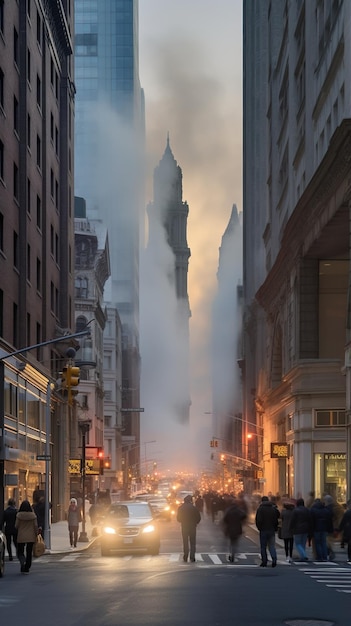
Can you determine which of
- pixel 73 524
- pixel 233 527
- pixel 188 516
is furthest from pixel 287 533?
pixel 73 524

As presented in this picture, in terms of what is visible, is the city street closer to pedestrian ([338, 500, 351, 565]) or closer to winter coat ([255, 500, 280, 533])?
pedestrian ([338, 500, 351, 565])

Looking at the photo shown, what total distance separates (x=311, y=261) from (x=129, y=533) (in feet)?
87.2

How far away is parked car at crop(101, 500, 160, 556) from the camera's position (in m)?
35.6

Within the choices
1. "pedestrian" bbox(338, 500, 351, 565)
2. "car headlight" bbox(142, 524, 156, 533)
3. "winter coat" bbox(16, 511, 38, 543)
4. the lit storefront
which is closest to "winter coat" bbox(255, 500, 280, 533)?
"pedestrian" bbox(338, 500, 351, 565)

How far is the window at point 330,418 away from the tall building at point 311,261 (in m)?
0.06

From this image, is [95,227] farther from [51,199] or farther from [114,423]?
[51,199]

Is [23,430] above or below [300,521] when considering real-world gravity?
above

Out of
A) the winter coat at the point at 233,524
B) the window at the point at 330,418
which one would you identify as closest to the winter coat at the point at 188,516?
the winter coat at the point at 233,524

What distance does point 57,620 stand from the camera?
17.2 meters

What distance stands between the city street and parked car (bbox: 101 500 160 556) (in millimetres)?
1662

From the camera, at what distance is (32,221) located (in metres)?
58.5

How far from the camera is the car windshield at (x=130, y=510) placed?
36469 mm

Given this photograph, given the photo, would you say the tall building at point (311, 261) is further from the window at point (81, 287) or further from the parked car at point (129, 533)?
the window at point (81, 287)

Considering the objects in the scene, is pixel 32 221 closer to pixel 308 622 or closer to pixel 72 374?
pixel 72 374
